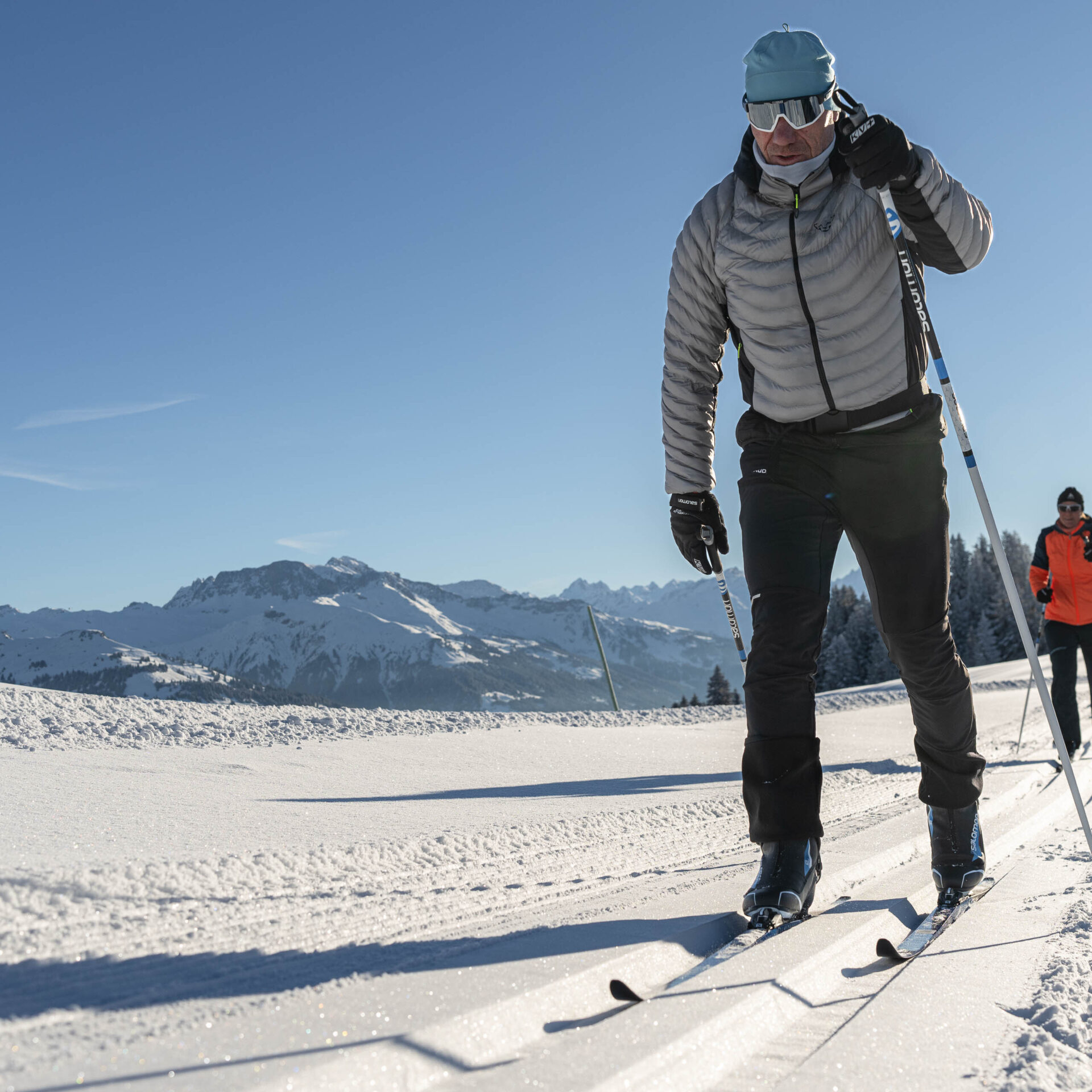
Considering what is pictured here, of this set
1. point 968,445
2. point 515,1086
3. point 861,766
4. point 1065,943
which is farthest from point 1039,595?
point 515,1086

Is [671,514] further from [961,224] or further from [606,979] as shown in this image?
[606,979]

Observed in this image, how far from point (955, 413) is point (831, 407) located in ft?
1.37

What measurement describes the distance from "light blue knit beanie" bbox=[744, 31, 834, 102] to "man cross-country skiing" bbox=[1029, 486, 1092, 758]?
4.85 metres

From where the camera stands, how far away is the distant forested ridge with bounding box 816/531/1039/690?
181 ft

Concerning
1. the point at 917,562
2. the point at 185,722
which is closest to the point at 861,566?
the point at 917,562

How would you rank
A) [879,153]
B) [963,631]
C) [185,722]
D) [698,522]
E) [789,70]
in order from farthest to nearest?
1. [963,631]
2. [185,722]
3. [698,522]
4. [789,70]
5. [879,153]

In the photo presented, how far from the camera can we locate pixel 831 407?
2.39m

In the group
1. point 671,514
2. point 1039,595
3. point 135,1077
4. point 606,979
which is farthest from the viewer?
point 1039,595

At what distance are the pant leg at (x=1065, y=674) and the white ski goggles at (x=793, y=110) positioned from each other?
497 centimetres

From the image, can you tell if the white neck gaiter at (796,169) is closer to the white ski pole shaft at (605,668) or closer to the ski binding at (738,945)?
the ski binding at (738,945)

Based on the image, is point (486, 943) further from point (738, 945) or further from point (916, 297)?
point (916, 297)

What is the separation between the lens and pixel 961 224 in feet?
7.85

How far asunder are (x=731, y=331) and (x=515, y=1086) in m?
2.15

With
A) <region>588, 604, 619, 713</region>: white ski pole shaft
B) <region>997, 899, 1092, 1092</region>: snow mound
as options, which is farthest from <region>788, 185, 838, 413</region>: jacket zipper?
<region>588, 604, 619, 713</region>: white ski pole shaft
